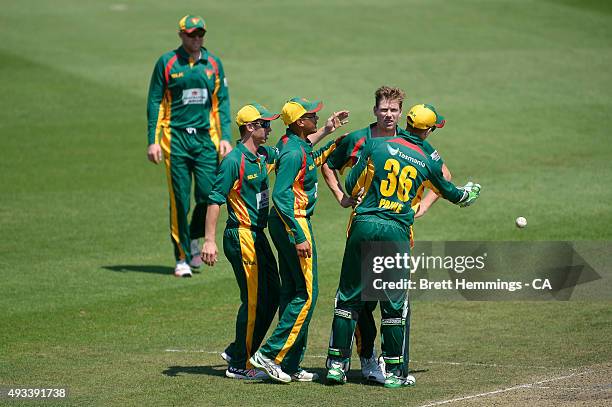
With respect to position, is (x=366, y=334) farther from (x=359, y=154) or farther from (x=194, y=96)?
(x=194, y=96)

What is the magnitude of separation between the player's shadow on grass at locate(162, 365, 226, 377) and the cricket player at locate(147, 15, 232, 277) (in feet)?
12.3

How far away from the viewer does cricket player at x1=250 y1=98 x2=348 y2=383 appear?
953 centimetres

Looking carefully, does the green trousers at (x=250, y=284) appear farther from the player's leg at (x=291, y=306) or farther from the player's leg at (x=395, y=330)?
the player's leg at (x=395, y=330)

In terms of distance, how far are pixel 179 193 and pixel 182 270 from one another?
977 millimetres

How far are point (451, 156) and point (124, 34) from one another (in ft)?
37.8

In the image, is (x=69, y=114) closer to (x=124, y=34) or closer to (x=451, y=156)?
(x=124, y=34)

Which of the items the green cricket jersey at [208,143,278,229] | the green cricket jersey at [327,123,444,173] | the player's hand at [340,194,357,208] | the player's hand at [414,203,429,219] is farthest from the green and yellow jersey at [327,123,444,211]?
the green cricket jersey at [208,143,278,229]

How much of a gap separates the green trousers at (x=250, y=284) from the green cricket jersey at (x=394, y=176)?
102 centimetres

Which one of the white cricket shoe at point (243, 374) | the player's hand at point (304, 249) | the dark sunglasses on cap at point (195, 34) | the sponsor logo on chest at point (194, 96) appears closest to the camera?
the player's hand at point (304, 249)

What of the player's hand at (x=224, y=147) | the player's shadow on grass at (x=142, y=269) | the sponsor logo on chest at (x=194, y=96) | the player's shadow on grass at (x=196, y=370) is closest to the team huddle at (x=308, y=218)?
the player's shadow on grass at (x=196, y=370)

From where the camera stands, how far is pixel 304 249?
9477 mm

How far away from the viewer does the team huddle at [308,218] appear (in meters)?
9.44

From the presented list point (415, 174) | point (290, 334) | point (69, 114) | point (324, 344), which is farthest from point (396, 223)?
point (69, 114)

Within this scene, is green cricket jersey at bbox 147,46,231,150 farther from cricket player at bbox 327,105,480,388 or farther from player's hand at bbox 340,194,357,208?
cricket player at bbox 327,105,480,388
